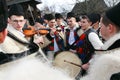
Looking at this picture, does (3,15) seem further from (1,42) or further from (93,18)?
(93,18)

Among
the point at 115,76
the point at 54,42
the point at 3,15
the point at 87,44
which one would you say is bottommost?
the point at 54,42

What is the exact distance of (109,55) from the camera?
252 centimetres

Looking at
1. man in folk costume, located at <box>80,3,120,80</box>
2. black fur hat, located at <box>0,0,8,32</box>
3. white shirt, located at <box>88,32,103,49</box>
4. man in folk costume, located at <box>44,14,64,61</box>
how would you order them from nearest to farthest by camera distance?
black fur hat, located at <box>0,0,8,32</box>, man in folk costume, located at <box>80,3,120,80</box>, white shirt, located at <box>88,32,103,49</box>, man in folk costume, located at <box>44,14,64,61</box>

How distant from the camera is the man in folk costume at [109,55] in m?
2.47

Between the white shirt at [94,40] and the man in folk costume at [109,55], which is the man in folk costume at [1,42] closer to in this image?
the man in folk costume at [109,55]

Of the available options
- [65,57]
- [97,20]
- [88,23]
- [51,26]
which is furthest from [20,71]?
[51,26]

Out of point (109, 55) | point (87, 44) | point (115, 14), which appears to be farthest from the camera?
point (87, 44)

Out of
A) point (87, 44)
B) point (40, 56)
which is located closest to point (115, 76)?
point (40, 56)

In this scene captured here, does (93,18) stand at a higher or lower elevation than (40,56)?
lower

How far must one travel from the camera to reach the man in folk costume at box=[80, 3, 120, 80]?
2475 millimetres

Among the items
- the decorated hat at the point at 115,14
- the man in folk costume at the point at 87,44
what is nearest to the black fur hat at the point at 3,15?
the decorated hat at the point at 115,14

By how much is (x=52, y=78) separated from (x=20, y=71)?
17 cm

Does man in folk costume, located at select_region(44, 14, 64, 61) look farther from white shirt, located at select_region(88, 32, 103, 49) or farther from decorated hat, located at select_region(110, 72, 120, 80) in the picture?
decorated hat, located at select_region(110, 72, 120, 80)

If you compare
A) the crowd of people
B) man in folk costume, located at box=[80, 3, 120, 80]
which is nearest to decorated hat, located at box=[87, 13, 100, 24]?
the crowd of people
